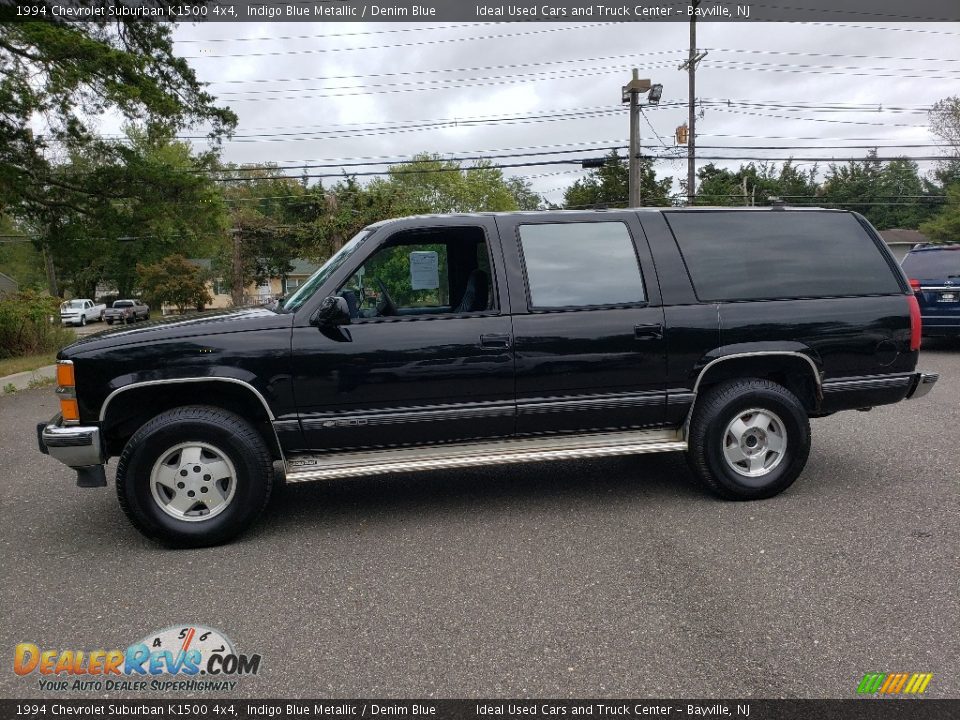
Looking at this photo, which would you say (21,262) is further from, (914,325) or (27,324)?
(914,325)

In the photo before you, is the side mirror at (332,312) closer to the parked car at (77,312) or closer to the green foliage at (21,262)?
the parked car at (77,312)

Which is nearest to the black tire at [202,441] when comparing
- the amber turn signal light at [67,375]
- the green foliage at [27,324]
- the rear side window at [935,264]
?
the amber turn signal light at [67,375]

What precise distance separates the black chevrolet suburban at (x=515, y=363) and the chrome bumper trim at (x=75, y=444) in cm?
1

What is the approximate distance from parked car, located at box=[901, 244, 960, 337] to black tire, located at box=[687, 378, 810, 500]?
813 centimetres

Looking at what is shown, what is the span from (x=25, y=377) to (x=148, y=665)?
12.2 metres

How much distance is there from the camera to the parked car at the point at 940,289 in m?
10.6

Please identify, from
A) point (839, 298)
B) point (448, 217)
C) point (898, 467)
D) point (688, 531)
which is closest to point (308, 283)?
point (448, 217)

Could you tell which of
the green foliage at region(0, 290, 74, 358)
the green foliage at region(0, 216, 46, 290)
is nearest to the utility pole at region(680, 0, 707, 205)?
the green foliage at region(0, 290, 74, 358)

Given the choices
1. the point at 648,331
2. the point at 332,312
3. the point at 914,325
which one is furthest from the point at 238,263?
the point at 914,325

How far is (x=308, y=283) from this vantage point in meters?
4.31

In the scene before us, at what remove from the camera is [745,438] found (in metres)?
4.43

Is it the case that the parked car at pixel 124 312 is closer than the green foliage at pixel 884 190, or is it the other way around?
the parked car at pixel 124 312

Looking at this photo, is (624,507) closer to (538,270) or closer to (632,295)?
(632,295)

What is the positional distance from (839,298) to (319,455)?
3587mm
